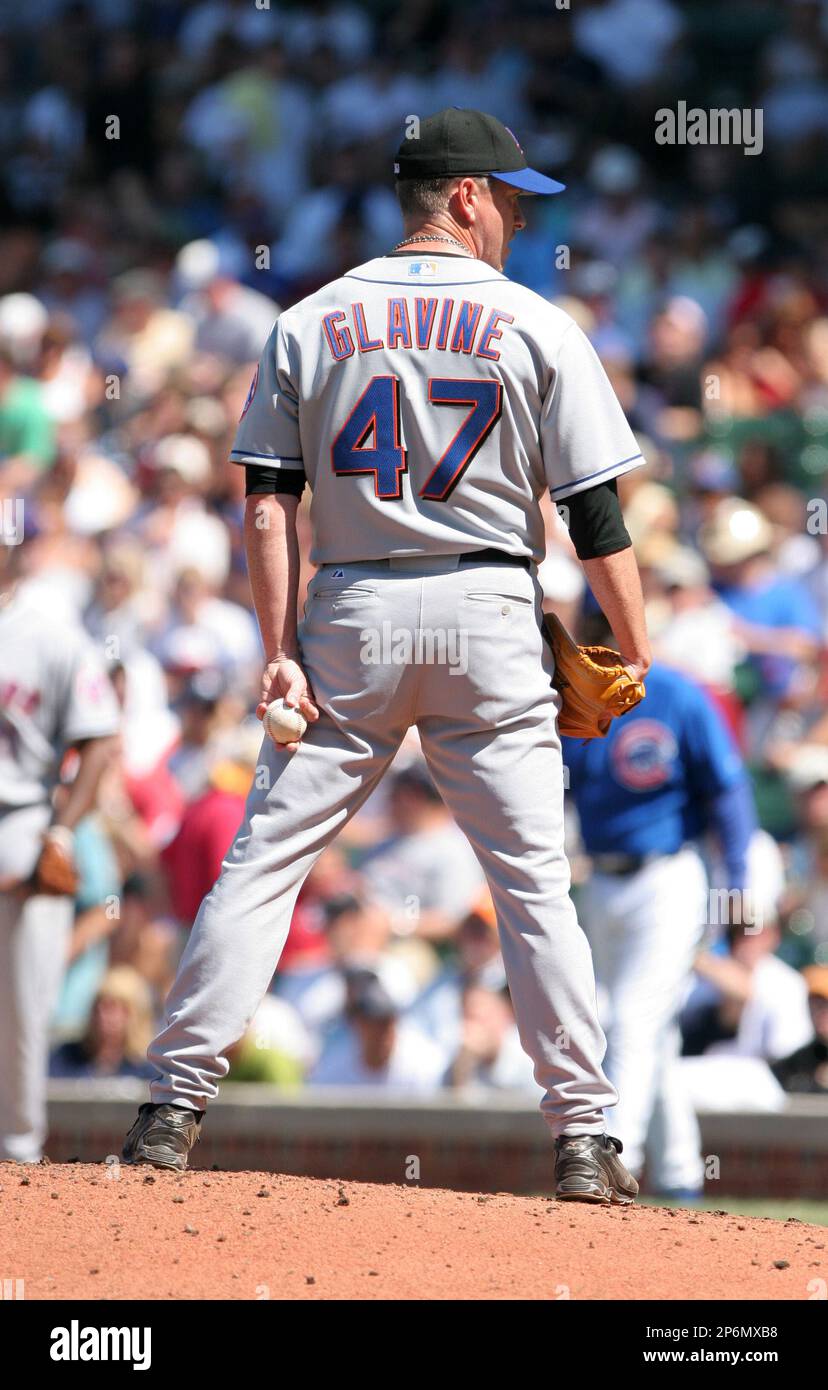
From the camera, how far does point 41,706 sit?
6.06 m

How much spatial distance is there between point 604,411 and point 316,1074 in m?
4.18

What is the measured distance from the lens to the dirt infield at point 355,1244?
135 inches

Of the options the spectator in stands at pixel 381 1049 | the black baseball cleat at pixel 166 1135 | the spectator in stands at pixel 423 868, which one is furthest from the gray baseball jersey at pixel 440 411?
the spectator in stands at pixel 423 868

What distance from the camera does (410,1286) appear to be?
3.42 m

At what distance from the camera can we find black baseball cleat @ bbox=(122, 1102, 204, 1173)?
4.04 metres

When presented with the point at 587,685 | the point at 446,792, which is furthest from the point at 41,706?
the point at 587,685

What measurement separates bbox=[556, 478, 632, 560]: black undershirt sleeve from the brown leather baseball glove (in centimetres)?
241

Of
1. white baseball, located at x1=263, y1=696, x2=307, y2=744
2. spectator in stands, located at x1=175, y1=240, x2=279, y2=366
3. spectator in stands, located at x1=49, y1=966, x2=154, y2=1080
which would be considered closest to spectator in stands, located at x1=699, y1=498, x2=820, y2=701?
spectator in stands, located at x1=49, y1=966, x2=154, y2=1080

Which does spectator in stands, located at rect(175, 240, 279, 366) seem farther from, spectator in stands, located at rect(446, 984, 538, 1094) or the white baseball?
the white baseball

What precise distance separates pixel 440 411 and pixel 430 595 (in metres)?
0.35

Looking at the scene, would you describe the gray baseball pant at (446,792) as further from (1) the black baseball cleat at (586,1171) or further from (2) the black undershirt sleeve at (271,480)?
(2) the black undershirt sleeve at (271,480)

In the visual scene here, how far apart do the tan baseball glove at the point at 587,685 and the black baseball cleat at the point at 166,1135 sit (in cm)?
109

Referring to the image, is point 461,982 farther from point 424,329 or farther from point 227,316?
point 227,316

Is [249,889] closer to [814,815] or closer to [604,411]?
[604,411]
